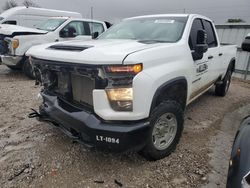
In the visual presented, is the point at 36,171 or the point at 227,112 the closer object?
the point at 36,171

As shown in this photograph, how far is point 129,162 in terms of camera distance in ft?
9.75

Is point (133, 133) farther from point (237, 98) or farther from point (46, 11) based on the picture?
point (46, 11)

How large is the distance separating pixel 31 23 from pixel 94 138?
1062cm

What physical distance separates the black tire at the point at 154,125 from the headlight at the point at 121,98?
37cm

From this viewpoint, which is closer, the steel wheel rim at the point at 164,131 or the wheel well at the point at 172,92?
the wheel well at the point at 172,92

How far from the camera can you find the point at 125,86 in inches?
91.4

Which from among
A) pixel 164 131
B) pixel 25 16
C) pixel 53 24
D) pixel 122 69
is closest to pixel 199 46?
pixel 164 131

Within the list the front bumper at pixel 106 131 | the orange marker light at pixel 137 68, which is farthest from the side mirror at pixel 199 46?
the front bumper at pixel 106 131

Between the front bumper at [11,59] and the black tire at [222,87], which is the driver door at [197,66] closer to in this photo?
the black tire at [222,87]

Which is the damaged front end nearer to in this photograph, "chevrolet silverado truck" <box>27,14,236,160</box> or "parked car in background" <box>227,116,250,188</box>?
"chevrolet silverado truck" <box>27,14,236,160</box>

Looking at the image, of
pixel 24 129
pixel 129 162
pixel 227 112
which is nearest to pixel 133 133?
pixel 129 162

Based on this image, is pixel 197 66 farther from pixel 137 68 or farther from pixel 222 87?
pixel 222 87

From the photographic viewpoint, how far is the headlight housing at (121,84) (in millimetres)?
2289

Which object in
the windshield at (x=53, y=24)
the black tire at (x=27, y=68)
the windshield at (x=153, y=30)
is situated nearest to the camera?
the windshield at (x=153, y=30)
